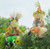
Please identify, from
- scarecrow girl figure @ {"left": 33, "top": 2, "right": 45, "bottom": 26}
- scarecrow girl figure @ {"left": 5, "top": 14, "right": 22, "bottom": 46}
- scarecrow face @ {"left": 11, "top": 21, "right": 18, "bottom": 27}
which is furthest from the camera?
scarecrow face @ {"left": 11, "top": 21, "right": 18, "bottom": 27}

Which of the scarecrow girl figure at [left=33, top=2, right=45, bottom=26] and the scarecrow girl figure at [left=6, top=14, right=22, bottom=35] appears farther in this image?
the scarecrow girl figure at [left=6, top=14, right=22, bottom=35]

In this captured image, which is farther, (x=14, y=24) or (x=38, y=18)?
(x=14, y=24)

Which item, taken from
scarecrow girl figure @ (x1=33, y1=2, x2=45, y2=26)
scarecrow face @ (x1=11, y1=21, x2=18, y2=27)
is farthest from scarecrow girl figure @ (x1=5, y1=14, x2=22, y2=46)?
scarecrow girl figure @ (x1=33, y1=2, x2=45, y2=26)

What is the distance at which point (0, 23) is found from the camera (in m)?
13.9

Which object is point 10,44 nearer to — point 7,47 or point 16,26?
point 7,47

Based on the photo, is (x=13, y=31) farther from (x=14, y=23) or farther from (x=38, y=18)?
(x=38, y=18)

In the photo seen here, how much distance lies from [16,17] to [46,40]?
289 cm

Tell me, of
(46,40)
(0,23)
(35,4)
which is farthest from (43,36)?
(0,23)

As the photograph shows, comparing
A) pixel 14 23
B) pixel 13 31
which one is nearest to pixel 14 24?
pixel 14 23

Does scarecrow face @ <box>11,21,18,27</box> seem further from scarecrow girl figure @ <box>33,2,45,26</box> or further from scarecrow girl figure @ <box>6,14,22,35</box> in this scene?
scarecrow girl figure @ <box>33,2,45,26</box>

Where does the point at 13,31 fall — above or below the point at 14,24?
below

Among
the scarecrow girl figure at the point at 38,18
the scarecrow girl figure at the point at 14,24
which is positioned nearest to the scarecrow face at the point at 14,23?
the scarecrow girl figure at the point at 14,24

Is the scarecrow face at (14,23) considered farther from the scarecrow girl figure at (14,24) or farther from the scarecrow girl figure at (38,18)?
the scarecrow girl figure at (38,18)

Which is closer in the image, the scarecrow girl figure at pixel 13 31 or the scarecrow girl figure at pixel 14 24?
the scarecrow girl figure at pixel 13 31
